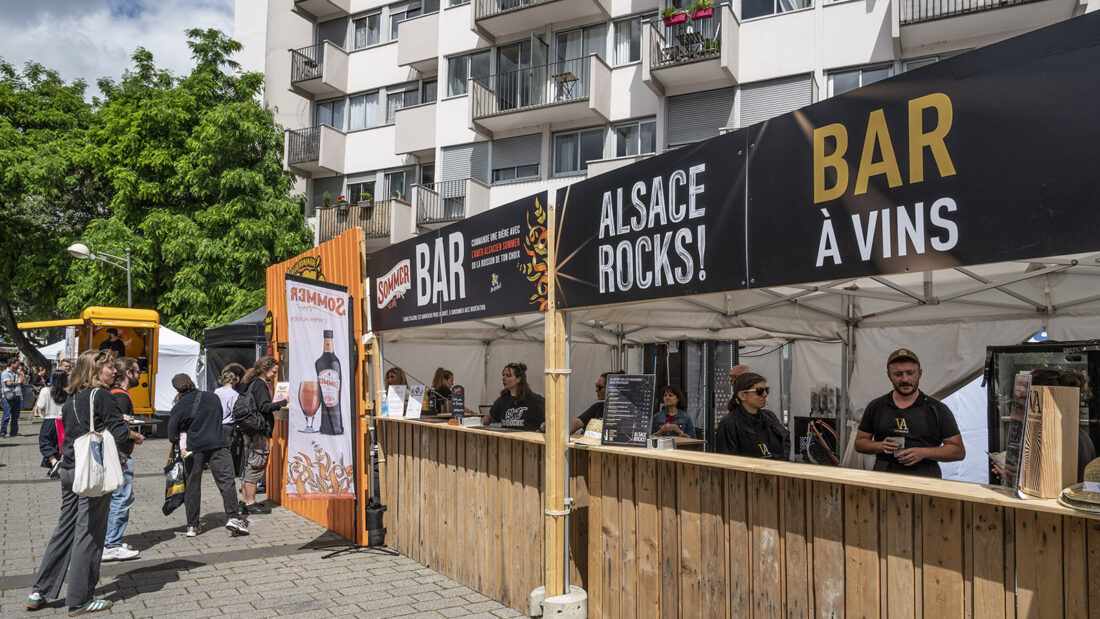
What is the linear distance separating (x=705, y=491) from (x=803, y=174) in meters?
1.90

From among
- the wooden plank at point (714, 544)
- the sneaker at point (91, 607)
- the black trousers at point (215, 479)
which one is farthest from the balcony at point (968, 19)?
the sneaker at point (91, 607)

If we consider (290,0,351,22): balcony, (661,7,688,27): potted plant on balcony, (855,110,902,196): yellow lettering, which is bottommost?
(855,110,902,196): yellow lettering

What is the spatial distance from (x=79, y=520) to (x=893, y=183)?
5.91 m

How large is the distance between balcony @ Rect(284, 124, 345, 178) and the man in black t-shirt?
22534mm

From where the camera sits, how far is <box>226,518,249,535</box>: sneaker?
870 cm

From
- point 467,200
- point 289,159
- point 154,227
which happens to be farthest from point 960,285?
point 154,227

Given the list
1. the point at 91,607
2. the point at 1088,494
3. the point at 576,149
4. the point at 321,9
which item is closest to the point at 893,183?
the point at 1088,494

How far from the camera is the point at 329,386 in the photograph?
7.58 m

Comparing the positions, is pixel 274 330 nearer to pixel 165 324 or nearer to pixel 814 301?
pixel 814 301

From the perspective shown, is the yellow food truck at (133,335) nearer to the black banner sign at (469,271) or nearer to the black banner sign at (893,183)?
the black banner sign at (469,271)

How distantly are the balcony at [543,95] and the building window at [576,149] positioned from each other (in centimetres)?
40

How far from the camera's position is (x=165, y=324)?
87.5ft

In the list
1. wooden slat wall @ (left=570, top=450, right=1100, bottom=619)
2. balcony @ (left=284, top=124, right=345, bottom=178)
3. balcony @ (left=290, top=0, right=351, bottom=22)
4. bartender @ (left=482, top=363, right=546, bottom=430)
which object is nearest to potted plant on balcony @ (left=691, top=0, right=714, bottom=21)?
bartender @ (left=482, top=363, right=546, bottom=430)

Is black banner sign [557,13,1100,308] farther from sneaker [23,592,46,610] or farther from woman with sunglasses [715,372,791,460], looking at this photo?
sneaker [23,592,46,610]
